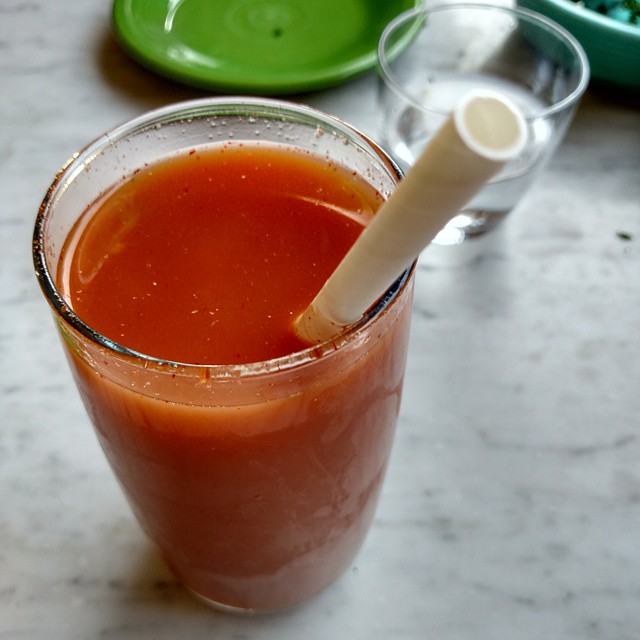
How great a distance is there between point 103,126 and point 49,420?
438mm

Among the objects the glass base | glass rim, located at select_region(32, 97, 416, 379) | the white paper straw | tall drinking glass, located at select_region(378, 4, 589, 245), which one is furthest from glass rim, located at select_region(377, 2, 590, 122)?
the white paper straw

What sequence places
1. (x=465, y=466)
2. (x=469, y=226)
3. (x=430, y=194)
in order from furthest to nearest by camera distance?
(x=469, y=226) → (x=465, y=466) → (x=430, y=194)

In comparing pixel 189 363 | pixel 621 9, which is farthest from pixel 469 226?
pixel 189 363

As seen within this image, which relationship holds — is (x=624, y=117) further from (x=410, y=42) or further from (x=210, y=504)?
(x=210, y=504)

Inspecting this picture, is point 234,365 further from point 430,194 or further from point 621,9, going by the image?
point 621,9

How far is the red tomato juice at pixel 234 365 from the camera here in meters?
0.48

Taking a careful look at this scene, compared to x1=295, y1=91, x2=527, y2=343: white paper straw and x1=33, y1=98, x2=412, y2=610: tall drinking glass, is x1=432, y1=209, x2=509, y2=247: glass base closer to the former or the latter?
x1=33, y1=98, x2=412, y2=610: tall drinking glass

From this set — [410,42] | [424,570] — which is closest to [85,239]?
[424,570]

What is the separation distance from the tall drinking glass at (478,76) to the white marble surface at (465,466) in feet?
0.22

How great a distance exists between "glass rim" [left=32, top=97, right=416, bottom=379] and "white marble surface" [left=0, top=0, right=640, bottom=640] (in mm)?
324

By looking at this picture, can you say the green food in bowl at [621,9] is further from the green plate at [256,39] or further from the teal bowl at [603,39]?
the green plate at [256,39]

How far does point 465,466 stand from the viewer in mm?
788

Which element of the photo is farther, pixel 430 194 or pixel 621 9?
pixel 621 9

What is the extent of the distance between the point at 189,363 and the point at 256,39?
0.79 metres
